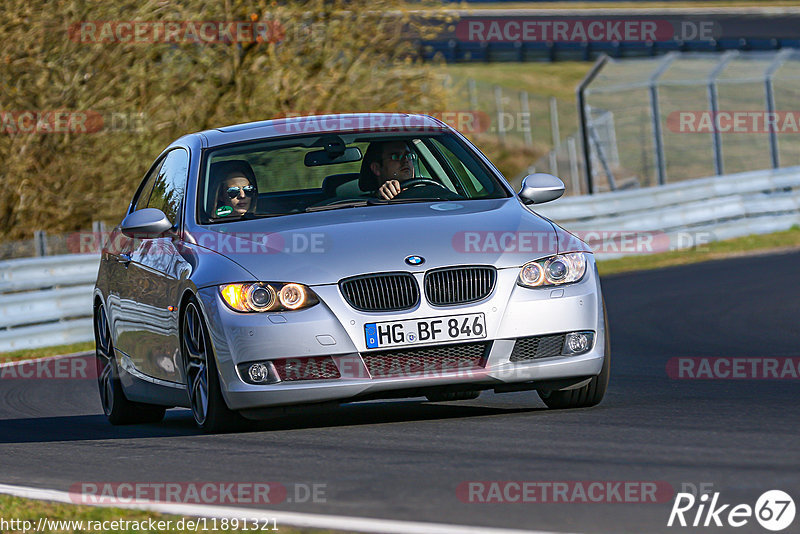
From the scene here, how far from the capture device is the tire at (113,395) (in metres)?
9.41

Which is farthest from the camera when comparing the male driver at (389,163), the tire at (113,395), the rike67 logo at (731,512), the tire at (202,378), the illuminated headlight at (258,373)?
the tire at (113,395)

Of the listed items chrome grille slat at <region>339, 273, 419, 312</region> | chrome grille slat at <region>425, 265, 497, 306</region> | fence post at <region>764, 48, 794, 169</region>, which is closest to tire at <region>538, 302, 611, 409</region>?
chrome grille slat at <region>425, 265, 497, 306</region>

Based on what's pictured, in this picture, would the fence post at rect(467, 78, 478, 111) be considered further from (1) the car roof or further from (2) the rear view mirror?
(2) the rear view mirror

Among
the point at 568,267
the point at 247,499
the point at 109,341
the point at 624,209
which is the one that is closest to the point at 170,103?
the point at 624,209

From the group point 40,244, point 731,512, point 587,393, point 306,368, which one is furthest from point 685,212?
point 731,512

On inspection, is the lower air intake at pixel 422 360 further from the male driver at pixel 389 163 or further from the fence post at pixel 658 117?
the fence post at pixel 658 117

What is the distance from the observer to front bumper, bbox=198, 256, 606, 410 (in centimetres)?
718

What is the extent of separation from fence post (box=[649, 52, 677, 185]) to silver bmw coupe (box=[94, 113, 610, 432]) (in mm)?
15229

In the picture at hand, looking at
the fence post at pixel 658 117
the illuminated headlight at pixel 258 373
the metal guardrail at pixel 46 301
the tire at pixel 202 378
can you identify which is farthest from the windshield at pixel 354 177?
the fence post at pixel 658 117

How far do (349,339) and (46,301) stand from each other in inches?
405

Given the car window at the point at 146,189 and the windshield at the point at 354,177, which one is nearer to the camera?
the windshield at the point at 354,177

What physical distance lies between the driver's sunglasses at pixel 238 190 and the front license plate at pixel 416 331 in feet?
5.03

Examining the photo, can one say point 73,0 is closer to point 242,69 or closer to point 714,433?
point 242,69

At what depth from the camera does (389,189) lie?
854cm
